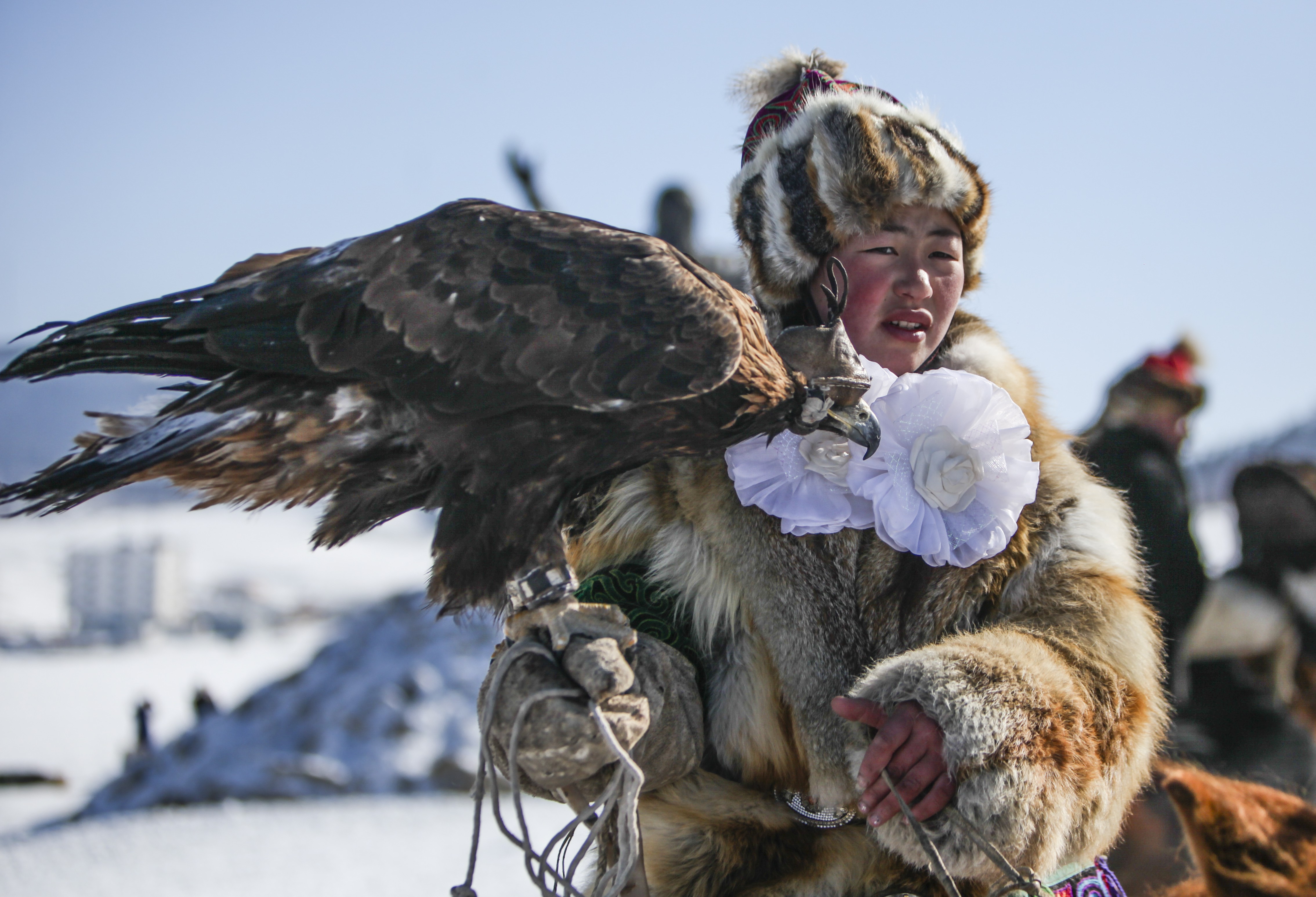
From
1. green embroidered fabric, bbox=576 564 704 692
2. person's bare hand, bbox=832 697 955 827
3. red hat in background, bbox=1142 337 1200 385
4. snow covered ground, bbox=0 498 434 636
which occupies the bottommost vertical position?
snow covered ground, bbox=0 498 434 636

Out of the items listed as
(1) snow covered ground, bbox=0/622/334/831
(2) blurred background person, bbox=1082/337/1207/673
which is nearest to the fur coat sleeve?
(2) blurred background person, bbox=1082/337/1207/673

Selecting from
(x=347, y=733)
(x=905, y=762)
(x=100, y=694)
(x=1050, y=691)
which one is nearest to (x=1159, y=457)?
(x=1050, y=691)

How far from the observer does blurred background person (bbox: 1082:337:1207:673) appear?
14.4 ft

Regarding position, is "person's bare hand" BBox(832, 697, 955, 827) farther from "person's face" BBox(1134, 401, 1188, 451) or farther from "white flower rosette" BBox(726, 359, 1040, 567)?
"person's face" BBox(1134, 401, 1188, 451)

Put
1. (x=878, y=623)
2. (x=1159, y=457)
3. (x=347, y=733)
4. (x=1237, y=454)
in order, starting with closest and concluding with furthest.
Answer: (x=878, y=623) → (x=1159, y=457) → (x=347, y=733) → (x=1237, y=454)

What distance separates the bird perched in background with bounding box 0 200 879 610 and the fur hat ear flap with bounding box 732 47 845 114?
3.09 ft

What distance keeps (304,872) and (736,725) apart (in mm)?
4152

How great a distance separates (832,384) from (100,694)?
1751cm

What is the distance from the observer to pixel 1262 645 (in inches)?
209

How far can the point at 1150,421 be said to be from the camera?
4.52 meters

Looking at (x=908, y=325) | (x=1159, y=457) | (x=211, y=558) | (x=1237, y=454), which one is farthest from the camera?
(x=211, y=558)

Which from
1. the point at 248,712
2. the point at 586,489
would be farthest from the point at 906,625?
the point at 248,712

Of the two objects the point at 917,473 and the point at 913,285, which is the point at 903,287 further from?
the point at 917,473

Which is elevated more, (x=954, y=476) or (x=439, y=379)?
(x=439, y=379)
